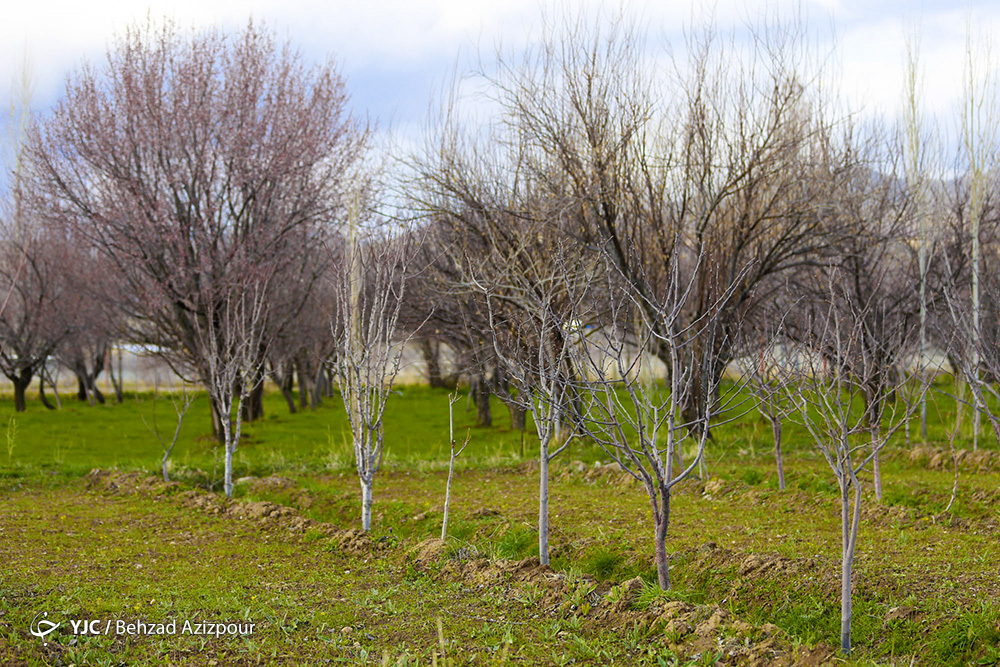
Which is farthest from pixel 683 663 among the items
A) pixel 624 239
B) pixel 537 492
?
pixel 624 239

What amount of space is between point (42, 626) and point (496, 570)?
2757 millimetres

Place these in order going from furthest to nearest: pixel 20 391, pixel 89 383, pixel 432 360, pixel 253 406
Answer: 1. pixel 89 383
2. pixel 432 360
3. pixel 20 391
4. pixel 253 406

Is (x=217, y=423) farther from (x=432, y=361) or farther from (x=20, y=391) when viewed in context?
Answer: (x=20, y=391)

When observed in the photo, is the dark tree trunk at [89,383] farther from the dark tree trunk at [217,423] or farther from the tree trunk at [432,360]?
the dark tree trunk at [217,423]

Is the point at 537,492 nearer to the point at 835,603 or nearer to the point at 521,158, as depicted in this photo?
the point at 835,603

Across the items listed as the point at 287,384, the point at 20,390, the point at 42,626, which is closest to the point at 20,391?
the point at 20,390

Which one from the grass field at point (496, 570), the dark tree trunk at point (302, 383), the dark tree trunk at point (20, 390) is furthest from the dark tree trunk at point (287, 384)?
the grass field at point (496, 570)

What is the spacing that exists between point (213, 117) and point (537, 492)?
32.4 ft

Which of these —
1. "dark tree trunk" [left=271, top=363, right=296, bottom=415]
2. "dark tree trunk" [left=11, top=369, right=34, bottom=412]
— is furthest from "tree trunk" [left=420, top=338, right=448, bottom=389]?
"dark tree trunk" [left=11, top=369, right=34, bottom=412]

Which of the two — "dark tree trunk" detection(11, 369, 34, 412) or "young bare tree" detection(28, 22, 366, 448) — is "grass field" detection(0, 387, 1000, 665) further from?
"dark tree trunk" detection(11, 369, 34, 412)

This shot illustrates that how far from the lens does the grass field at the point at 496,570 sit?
14.3 feet

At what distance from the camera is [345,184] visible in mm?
16688

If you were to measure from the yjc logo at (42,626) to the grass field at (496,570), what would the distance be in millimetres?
44

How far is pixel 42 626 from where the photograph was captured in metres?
4.60
